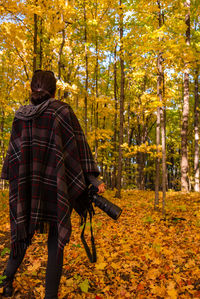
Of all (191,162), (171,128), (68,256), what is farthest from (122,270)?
(191,162)

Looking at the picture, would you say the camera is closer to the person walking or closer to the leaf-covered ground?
the person walking

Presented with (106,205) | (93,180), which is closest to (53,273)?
(106,205)

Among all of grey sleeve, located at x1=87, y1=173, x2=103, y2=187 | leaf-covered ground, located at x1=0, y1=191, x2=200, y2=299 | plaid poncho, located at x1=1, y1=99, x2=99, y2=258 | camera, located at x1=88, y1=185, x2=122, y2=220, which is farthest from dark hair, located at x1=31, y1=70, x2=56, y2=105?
leaf-covered ground, located at x1=0, y1=191, x2=200, y2=299

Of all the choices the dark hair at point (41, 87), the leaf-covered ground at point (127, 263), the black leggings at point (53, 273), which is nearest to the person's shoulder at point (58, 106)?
the dark hair at point (41, 87)

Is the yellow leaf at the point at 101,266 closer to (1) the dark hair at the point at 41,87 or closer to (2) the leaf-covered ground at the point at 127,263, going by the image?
(2) the leaf-covered ground at the point at 127,263

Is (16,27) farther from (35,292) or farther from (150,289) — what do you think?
(150,289)

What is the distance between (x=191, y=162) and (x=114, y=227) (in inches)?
859

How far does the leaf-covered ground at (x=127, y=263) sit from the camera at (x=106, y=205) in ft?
4.28

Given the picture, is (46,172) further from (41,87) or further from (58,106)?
(41,87)

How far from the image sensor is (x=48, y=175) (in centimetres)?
179

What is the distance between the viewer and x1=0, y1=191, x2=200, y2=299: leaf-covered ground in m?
2.52

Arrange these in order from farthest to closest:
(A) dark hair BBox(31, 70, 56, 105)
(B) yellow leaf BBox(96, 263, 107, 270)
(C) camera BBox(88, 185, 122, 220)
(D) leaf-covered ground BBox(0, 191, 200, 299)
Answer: (B) yellow leaf BBox(96, 263, 107, 270), (D) leaf-covered ground BBox(0, 191, 200, 299), (A) dark hair BBox(31, 70, 56, 105), (C) camera BBox(88, 185, 122, 220)

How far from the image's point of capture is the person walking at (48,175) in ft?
5.69

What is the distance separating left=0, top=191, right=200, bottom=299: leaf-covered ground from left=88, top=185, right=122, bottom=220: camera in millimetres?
1305
